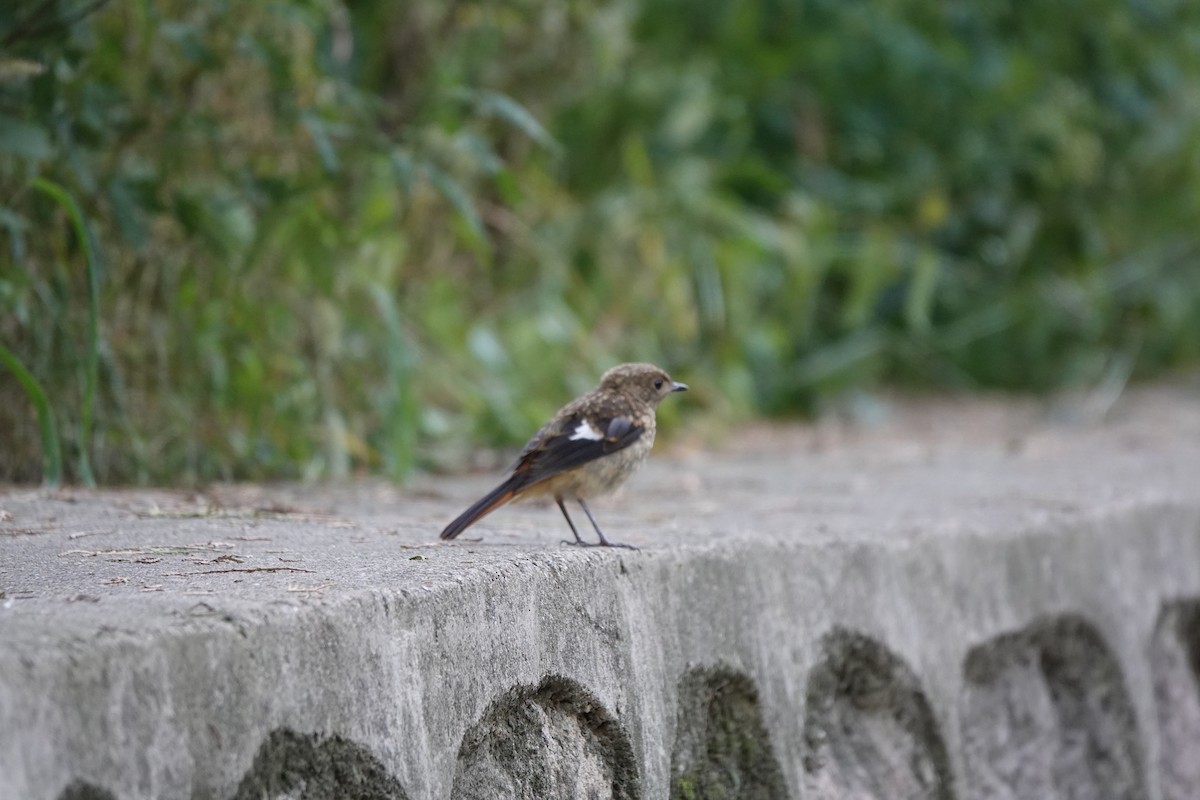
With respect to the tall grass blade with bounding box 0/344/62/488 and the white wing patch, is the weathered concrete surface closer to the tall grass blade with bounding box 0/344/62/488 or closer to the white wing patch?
the tall grass blade with bounding box 0/344/62/488

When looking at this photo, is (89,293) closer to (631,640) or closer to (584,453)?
(584,453)

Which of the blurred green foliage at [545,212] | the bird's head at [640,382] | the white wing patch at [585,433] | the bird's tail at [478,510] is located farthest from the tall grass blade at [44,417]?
the bird's head at [640,382]

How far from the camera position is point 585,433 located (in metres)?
2.96

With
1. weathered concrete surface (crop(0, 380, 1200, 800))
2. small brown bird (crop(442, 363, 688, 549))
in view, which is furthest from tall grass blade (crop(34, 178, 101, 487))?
small brown bird (crop(442, 363, 688, 549))

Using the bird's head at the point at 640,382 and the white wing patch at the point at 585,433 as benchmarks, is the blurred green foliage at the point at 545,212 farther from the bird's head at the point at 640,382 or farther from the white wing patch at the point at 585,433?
the white wing patch at the point at 585,433

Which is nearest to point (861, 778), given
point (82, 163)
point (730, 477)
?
point (730, 477)

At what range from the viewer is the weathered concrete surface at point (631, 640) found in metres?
1.67

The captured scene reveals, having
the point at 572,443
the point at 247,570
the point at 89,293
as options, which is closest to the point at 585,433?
the point at 572,443

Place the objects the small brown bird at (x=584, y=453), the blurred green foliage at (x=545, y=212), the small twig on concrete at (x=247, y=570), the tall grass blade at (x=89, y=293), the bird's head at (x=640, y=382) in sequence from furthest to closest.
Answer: the blurred green foliage at (x=545, y=212) < the bird's head at (x=640, y=382) < the tall grass blade at (x=89, y=293) < the small brown bird at (x=584, y=453) < the small twig on concrete at (x=247, y=570)

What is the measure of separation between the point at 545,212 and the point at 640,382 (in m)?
2.82

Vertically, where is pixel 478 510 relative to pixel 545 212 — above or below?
below

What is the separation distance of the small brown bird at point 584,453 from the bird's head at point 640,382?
0.22 ft

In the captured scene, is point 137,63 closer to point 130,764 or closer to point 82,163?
point 82,163

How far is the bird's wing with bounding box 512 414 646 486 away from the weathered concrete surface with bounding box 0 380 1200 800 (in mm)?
140
